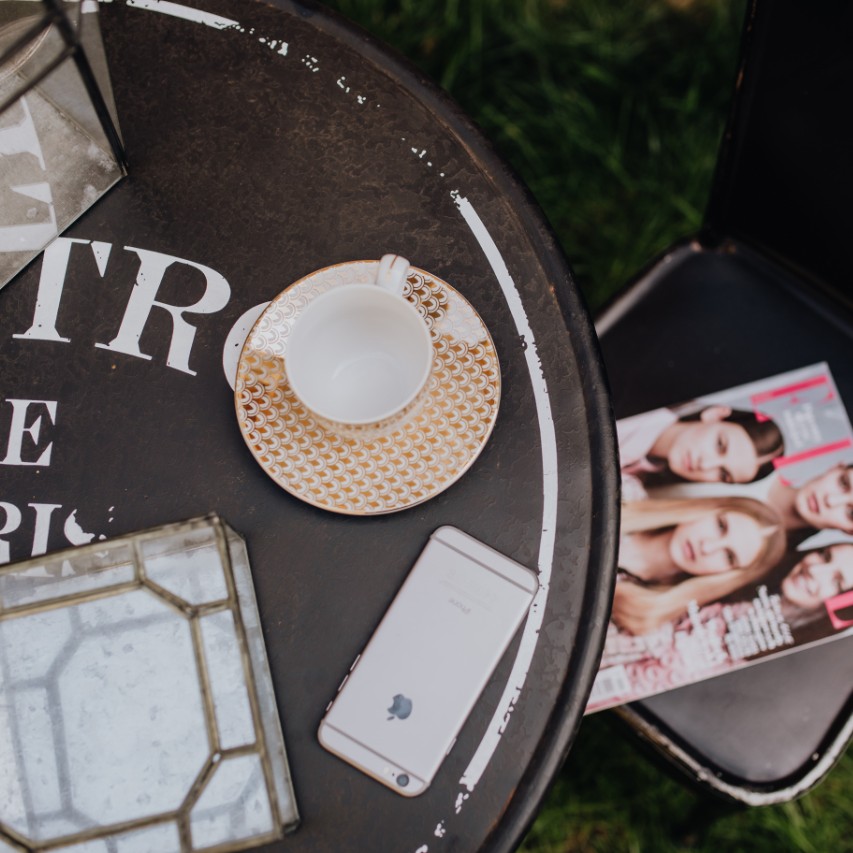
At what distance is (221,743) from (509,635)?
10.3 inches

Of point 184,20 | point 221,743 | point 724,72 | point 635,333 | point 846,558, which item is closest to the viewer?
point 221,743

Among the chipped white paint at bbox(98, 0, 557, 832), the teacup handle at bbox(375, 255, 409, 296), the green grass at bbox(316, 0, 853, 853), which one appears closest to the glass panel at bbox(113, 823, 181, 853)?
the chipped white paint at bbox(98, 0, 557, 832)

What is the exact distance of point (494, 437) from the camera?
2.58ft

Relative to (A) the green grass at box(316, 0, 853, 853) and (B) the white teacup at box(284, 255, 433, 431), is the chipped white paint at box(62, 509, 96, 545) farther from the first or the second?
(A) the green grass at box(316, 0, 853, 853)

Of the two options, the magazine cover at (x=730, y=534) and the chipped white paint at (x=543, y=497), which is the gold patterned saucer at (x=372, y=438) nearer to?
the chipped white paint at (x=543, y=497)

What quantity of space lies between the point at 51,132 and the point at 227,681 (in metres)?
0.54

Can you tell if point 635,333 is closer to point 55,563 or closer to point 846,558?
point 846,558

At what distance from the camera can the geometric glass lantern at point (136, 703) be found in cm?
64

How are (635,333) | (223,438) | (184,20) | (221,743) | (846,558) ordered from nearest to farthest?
(221,743) → (223,438) → (184,20) → (846,558) → (635,333)

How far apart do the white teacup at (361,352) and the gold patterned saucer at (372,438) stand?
1.1 inches

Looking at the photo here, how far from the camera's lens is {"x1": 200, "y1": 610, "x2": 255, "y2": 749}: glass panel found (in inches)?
25.7

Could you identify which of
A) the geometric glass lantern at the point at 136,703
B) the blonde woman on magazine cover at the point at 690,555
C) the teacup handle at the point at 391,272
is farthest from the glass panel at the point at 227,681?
the blonde woman on magazine cover at the point at 690,555

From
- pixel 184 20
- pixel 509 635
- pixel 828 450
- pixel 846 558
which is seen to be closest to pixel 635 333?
pixel 828 450

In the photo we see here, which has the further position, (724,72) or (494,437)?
(724,72)
